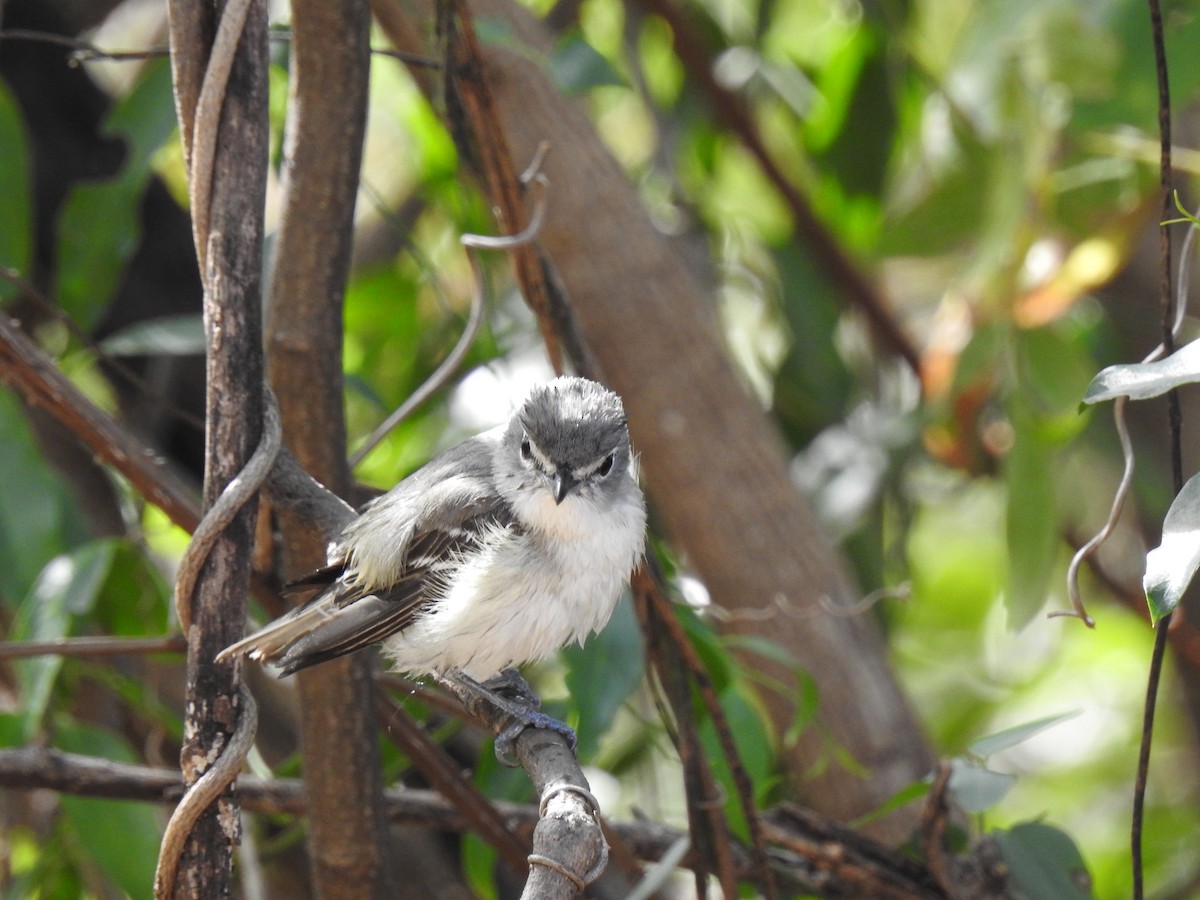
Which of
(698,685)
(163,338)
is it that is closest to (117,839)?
(163,338)

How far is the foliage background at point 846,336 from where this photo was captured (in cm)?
254

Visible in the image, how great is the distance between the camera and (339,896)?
206cm

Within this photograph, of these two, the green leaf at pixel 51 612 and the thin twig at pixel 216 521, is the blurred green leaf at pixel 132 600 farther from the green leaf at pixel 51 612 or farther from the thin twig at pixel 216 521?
the thin twig at pixel 216 521

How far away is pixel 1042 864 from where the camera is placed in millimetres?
2092

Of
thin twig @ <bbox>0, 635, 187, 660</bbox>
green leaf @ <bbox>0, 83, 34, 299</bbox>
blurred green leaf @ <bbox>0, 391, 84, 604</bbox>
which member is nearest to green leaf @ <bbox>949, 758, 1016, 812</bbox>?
thin twig @ <bbox>0, 635, 187, 660</bbox>

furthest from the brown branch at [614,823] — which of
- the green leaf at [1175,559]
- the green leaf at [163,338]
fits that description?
the green leaf at [1175,559]

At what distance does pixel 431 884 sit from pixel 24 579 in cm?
122

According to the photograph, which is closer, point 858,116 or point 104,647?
point 104,647

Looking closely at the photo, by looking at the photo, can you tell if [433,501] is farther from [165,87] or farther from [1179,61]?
[1179,61]

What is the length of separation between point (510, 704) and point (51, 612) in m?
0.86

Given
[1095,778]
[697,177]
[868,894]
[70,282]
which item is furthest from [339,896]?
[1095,778]

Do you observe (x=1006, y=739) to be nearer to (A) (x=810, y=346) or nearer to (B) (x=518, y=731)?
(B) (x=518, y=731)

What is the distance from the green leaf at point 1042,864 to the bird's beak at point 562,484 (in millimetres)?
934

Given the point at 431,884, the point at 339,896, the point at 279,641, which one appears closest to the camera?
the point at 279,641
